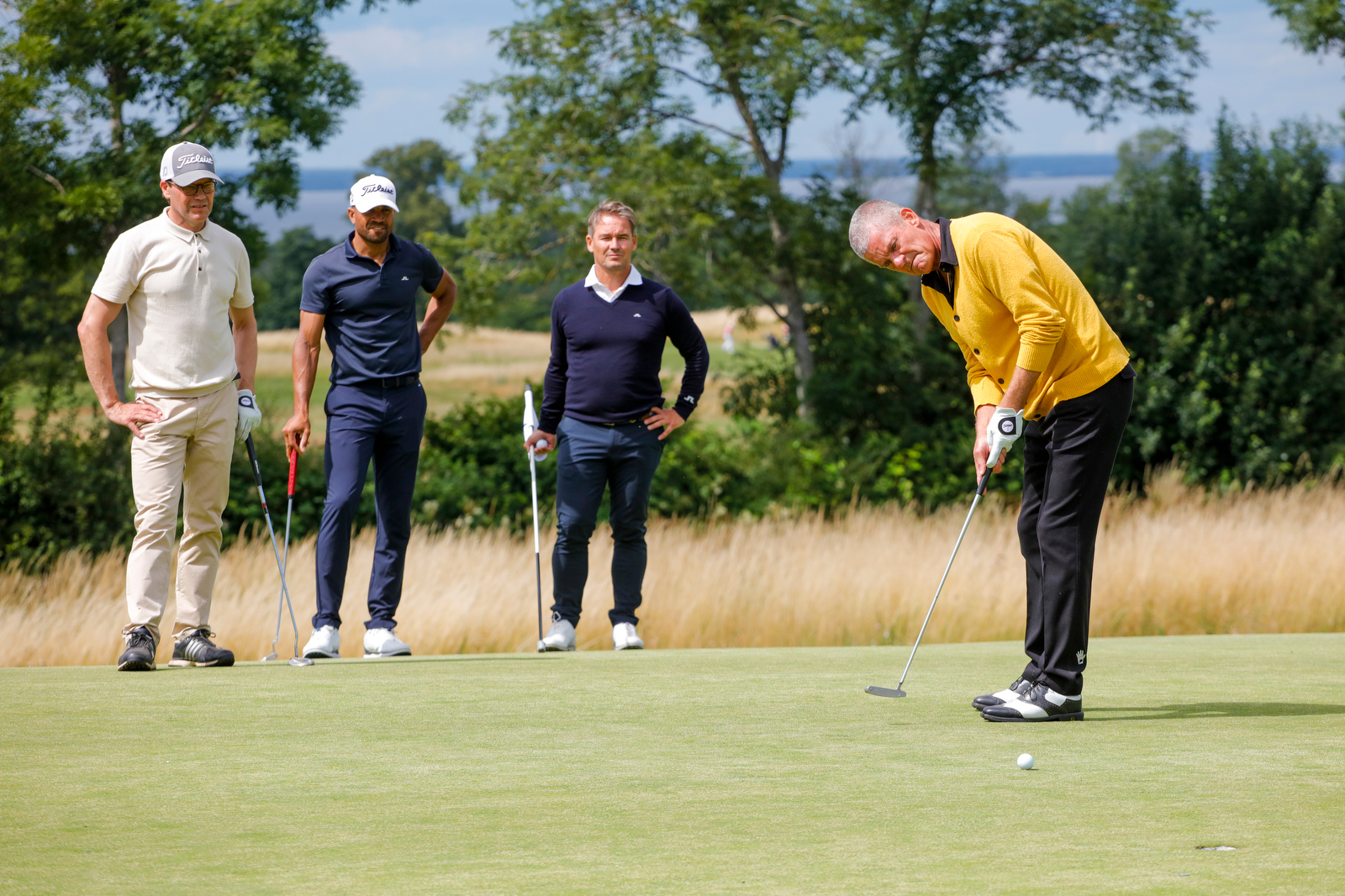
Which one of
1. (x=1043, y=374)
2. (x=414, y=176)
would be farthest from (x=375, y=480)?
(x=414, y=176)

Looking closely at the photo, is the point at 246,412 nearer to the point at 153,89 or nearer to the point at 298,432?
the point at 298,432

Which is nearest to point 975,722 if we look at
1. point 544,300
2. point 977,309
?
point 977,309

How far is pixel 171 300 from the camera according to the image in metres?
5.75

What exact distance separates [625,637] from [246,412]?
6.85 feet

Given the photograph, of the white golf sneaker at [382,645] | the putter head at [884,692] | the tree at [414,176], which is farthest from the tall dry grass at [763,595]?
the tree at [414,176]

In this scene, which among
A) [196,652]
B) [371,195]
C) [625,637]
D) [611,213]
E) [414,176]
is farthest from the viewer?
[414,176]

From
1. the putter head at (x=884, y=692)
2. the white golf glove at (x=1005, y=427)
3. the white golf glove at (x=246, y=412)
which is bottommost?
the putter head at (x=884, y=692)

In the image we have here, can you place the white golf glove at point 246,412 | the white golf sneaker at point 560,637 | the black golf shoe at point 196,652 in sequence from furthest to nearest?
1. the white golf sneaker at point 560,637
2. the white golf glove at point 246,412
3. the black golf shoe at point 196,652

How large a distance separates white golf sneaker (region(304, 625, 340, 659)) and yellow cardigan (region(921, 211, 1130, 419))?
308cm

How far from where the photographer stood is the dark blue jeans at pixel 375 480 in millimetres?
6434

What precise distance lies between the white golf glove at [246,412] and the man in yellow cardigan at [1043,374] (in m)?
2.75

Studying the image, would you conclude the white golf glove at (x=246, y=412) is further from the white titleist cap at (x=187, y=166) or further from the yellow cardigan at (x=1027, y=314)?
the yellow cardigan at (x=1027, y=314)

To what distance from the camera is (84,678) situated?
556 centimetres

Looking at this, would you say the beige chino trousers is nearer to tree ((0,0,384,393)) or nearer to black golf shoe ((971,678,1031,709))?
black golf shoe ((971,678,1031,709))
